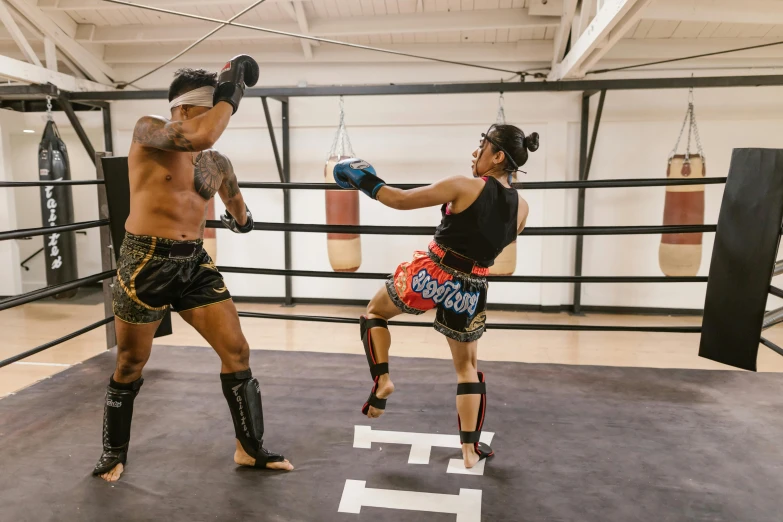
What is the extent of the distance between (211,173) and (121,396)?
0.83m

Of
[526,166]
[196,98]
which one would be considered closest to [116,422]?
[196,98]

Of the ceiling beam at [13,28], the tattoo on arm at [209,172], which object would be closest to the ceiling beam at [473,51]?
the ceiling beam at [13,28]

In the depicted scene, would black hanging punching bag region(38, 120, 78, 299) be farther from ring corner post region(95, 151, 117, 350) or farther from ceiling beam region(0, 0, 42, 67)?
ring corner post region(95, 151, 117, 350)

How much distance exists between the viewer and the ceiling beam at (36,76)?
4.31 meters

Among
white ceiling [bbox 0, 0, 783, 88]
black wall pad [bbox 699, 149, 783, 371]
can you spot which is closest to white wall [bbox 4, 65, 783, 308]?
white ceiling [bbox 0, 0, 783, 88]

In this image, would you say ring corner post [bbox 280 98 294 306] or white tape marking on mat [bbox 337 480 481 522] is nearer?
white tape marking on mat [bbox 337 480 481 522]

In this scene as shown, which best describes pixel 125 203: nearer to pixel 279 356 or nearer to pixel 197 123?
pixel 279 356

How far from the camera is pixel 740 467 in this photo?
1889mm

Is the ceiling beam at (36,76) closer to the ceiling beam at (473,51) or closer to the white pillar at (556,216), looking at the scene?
the ceiling beam at (473,51)

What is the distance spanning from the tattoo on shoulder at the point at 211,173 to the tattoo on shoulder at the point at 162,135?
0.19 m

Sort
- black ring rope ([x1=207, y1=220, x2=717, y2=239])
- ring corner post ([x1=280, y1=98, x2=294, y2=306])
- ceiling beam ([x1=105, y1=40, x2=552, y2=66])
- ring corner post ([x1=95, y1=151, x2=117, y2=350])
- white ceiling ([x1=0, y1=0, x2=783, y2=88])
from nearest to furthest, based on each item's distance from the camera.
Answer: black ring rope ([x1=207, y1=220, x2=717, y2=239]) → ring corner post ([x1=95, y1=151, x2=117, y2=350]) → white ceiling ([x1=0, y1=0, x2=783, y2=88]) → ceiling beam ([x1=105, y1=40, x2=552, y2=66]) → ring corner post ([x1=280, y1=98, x2=294, y2=306])

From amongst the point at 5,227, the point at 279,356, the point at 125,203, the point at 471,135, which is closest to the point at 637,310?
the point at 471,135

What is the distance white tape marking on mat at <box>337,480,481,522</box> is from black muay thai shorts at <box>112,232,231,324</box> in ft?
2.56

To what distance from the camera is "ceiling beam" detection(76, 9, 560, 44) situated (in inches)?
187
